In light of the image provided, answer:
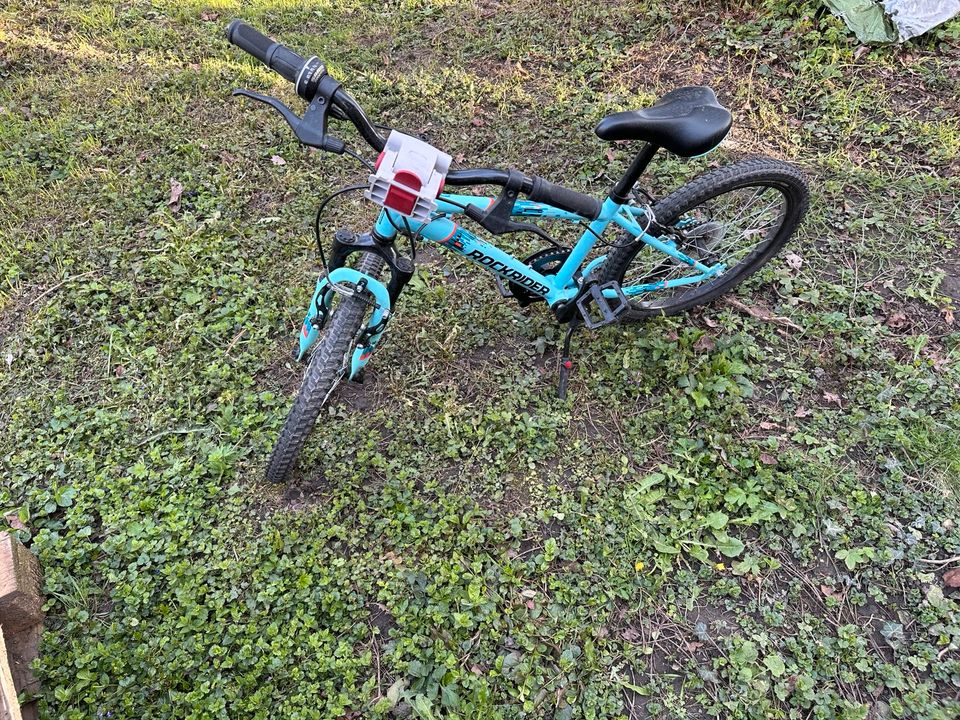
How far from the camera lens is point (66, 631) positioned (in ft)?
7.93

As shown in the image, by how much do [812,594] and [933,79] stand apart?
4106mm

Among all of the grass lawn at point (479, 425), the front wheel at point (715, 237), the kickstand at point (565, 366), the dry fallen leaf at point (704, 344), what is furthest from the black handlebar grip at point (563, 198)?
the dry fallen leaf at point (704, 344)

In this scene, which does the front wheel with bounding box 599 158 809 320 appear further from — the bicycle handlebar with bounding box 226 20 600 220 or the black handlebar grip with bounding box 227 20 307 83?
the black handlebar grip with bounding box 227 20 307 83

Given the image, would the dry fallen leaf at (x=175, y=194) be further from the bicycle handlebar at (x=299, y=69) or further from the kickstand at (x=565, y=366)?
the kickstand at (x=565, y=366)

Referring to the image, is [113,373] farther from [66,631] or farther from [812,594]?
[812,594]

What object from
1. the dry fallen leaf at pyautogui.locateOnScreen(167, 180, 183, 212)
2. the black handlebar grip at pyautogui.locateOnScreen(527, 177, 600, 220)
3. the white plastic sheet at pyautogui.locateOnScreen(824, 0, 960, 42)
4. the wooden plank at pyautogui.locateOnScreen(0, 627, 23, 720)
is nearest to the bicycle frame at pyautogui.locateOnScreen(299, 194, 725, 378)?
the black handlebar grip at pyautogui.locateOnScreen(527, 177, 600, 220)

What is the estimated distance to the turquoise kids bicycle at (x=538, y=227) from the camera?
1.87 m

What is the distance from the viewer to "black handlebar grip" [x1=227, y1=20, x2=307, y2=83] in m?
1.75

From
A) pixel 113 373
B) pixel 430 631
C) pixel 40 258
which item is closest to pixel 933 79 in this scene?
pixel 430 631

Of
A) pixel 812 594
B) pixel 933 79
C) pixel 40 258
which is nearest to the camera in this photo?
pixel 812 594

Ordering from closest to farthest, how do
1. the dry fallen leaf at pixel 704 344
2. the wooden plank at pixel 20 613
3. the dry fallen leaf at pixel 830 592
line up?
the wooden plank at pixel 20 613
the dry fallen leaf at pixel 830 592
the dry fallen leaf at pixel 704 344

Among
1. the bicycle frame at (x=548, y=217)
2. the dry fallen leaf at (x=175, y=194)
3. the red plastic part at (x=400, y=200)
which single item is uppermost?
the red plastic part at (x=400, y=200)

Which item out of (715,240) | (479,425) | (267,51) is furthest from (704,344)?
(267,51)

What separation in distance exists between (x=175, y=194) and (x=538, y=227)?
2.85 metres
